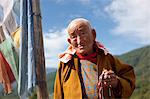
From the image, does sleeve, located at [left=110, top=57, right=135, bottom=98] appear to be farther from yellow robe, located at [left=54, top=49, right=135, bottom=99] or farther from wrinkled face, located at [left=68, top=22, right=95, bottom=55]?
wrinkled face, located at [left=68, top=22, right=95, bottom=55]

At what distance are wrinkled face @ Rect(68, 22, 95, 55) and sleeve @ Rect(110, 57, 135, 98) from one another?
0.26 m

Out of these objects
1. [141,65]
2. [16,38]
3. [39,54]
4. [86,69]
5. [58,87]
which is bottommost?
[58,87]

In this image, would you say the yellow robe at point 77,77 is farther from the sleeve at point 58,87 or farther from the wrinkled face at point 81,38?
the wrinkled face at point 81,38

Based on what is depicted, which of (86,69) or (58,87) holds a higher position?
(86,69)

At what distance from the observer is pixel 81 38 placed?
3295 mm

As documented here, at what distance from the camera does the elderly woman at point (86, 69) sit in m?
3.23

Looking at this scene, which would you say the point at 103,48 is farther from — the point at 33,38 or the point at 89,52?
the point at 33,38

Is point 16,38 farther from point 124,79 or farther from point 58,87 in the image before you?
point 124,79

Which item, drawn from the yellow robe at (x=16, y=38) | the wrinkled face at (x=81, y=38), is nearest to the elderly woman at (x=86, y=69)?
the wrinkled face at (x=81, y=38)

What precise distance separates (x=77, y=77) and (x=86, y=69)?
0.10 m

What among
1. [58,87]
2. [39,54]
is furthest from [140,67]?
[58,87]

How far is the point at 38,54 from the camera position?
4340mm

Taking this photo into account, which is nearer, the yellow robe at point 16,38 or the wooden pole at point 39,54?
the wooden pole at point 39,54

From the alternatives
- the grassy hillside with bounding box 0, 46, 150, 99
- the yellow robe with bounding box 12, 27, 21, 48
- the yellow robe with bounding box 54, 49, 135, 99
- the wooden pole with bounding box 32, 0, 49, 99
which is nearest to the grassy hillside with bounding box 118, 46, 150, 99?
the grassy hillside with bounding box 0, 46, 150, 99
